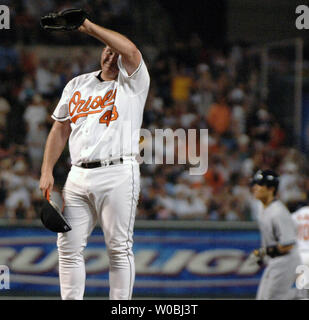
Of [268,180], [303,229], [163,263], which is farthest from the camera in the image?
[163,263]

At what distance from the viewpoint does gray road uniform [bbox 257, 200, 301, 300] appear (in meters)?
5.43

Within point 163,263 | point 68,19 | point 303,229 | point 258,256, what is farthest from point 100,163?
point 163,263

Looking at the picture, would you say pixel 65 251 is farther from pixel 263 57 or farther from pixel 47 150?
pixel 263 57

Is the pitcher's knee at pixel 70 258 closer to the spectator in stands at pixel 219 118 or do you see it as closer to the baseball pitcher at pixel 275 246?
the baseball pitcher at pixel 275 246

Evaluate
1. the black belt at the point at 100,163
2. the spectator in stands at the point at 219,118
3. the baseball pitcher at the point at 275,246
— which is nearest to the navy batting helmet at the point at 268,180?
the baseball pitcher at the point at 275,246

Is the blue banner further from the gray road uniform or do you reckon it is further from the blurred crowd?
the gray road uniform

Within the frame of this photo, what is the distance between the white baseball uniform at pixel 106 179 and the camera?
3.70 meters

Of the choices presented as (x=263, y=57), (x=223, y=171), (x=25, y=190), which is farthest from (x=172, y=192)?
(x=263, y=57)

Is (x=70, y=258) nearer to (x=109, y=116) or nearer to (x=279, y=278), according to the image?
(x=109, y=116)

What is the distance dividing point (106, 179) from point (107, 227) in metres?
0.29

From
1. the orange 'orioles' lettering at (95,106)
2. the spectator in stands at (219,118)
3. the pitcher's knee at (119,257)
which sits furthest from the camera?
the spectator in stands at (219,118)

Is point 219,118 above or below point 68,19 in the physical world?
below

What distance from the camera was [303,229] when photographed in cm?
667

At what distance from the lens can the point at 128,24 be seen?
10914mm
